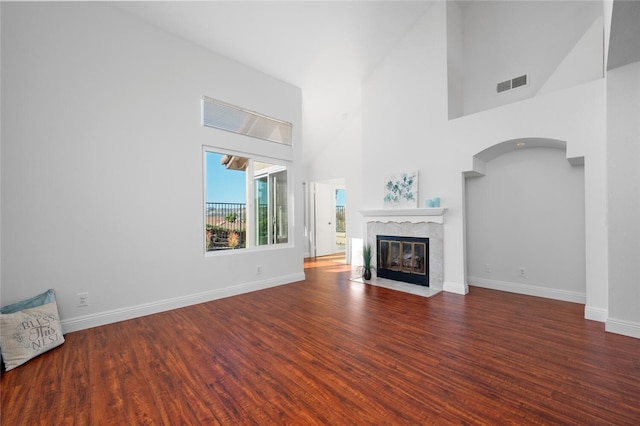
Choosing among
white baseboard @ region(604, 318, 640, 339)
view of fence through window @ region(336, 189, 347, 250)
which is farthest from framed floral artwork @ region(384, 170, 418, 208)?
view of fence through window @ region(336, 189, 347, 250)

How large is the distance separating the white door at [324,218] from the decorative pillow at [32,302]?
5.69 metres

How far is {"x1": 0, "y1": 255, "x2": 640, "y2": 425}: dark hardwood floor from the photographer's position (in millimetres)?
1633

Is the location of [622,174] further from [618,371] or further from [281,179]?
[281,179]

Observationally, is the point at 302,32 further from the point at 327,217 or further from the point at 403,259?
the point at 327,217

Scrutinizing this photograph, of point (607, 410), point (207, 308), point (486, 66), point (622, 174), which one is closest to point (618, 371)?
point (607, 410)

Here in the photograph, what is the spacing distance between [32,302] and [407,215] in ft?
15.5

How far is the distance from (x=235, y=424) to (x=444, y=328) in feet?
7.17

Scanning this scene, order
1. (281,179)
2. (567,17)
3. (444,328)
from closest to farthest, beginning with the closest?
(444,328), (567,17), (281,179)

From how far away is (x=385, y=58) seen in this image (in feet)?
16.8

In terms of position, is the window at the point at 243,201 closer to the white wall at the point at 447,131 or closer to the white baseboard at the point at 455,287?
the white wall at the point at 447,131

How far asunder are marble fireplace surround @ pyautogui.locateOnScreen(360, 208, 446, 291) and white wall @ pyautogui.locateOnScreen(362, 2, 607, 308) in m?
0.11

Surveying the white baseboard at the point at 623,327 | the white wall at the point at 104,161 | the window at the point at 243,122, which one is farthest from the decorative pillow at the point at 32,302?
the white baseboard at the point at 623,327

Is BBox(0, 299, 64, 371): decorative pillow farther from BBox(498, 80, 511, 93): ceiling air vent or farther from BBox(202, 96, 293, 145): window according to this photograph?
BBox(498, 80, 511, 93): ceiling air vent

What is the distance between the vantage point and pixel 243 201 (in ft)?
14.8
